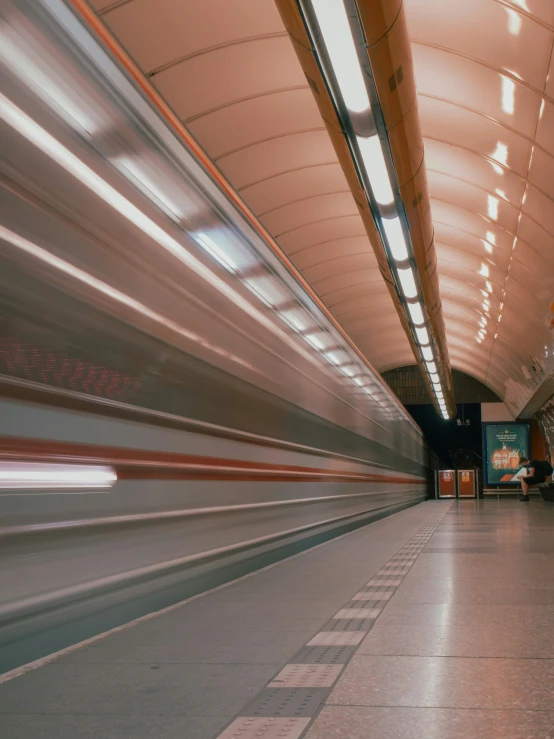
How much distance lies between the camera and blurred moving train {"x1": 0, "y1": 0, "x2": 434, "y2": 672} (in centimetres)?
299

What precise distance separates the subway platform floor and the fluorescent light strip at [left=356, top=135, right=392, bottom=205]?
4034 mm

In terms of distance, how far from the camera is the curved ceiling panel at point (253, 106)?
10281mm

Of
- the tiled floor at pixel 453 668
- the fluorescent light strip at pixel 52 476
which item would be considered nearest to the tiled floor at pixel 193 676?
the tiled floor at pixel 453 668

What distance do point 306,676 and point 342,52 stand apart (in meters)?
4.24

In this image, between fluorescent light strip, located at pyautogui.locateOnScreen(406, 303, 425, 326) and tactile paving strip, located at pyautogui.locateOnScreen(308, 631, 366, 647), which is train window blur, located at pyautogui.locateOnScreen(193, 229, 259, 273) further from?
fluorescent light strip, located at pyautogui.locateOnScreen(406, 303, 425, 326)

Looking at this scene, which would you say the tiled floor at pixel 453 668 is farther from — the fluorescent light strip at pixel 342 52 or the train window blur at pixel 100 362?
the fluorescent light strip at pixel 342 52

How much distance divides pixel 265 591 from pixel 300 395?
9.99 feet

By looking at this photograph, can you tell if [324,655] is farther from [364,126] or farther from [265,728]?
[364,126]

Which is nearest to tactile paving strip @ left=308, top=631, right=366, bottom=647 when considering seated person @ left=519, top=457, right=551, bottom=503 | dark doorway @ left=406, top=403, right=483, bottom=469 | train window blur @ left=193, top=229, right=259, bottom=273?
train window blur @ left=193, top=229, right=259, bottom=273

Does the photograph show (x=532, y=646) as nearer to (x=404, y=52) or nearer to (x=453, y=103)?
(x=404, y=52)

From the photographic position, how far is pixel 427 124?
528 inches

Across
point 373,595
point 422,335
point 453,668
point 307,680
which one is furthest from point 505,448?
point 307,680

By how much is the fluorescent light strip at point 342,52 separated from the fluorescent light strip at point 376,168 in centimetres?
75

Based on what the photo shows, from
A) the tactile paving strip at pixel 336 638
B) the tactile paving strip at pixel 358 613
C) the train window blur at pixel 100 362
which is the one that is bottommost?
the tactile paving strip at pixel 336 638
